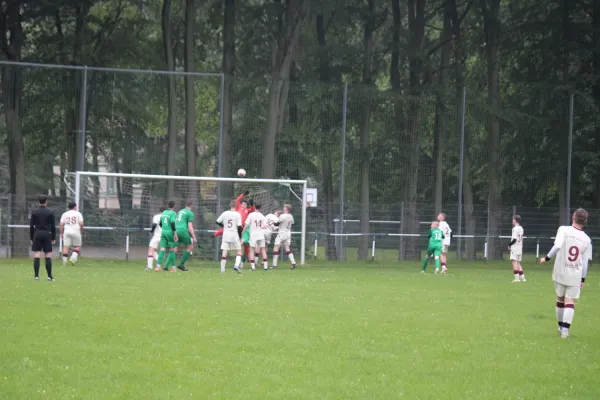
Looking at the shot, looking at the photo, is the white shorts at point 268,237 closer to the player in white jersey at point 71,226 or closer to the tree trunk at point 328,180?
the tree trunk at point 328,180

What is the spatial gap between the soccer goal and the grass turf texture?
34.7ft

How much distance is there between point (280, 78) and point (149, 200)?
700 cm

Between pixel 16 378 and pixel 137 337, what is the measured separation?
10.3 feet

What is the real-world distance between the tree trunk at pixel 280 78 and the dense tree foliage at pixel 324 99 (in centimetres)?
7

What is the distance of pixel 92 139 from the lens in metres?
35.2

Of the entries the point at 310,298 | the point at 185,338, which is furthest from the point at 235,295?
the point at 185,338

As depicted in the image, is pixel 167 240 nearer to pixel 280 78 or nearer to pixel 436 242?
pixel 436 242

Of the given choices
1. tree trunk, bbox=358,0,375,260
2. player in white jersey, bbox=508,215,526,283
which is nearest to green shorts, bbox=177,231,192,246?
player in white jersey, bbox=508,215,526,283

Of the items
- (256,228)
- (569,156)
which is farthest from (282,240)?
(569,156)

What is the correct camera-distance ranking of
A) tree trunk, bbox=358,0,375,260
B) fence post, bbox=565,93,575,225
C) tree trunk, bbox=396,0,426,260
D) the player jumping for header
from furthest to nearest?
fence post, bbox=565,93,575,225 → tree trunk, bbox=396,0,426,260 → tree trunk, bbox=358,0,375,260 → the player jumping for header

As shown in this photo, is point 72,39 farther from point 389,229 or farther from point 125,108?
point 389,229

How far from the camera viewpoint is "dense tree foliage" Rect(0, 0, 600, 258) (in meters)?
35.8

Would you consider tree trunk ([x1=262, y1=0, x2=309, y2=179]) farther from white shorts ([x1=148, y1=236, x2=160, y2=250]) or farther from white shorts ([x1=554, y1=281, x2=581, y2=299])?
white shorts ([x1=554, y1=281, x2=581, y2=299])

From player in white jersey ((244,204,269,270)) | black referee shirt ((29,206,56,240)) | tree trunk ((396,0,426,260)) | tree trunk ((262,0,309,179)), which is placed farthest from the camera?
tree trunk ((396,0,426,260))
